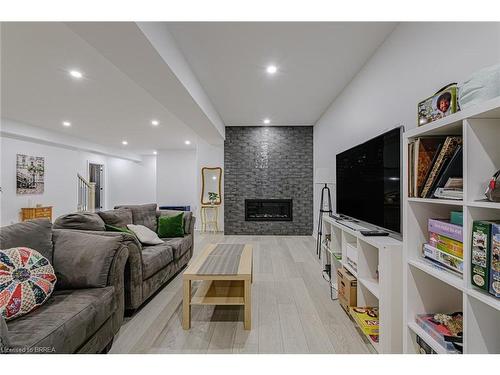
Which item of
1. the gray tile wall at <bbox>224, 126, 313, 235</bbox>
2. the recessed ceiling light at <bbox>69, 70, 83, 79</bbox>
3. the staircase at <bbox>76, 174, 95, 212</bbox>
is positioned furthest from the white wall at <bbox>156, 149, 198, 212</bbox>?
the recessed ceiling light at <bbox>69, 70, 83, 79</bbox>

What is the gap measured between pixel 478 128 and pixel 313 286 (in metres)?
2.32

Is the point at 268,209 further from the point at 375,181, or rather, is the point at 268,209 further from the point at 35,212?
the point at 35,212

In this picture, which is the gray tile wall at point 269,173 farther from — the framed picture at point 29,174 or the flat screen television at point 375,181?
the framed picture at point 29,174

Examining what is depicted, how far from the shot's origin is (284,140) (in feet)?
19.1

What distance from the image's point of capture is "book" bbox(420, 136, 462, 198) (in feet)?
3.85

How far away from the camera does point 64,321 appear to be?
49.5 inches

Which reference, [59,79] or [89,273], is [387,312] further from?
[59,79]

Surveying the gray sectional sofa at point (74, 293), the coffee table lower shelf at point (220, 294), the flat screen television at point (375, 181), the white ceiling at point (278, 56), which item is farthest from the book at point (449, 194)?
the gray sectional sofa at point (74, 293)

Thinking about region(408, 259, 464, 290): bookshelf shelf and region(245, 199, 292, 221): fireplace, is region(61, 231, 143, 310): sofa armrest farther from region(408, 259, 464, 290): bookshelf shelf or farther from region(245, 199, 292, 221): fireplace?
region(245, 199, 292, 221): fireplace

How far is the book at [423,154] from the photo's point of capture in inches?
52.2

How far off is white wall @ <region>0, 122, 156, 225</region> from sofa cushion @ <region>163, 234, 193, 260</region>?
5203 millimetres

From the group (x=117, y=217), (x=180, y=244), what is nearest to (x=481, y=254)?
(x=180, y=244)

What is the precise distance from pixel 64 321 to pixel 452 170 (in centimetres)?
208

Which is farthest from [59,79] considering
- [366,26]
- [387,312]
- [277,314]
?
[387,312]
